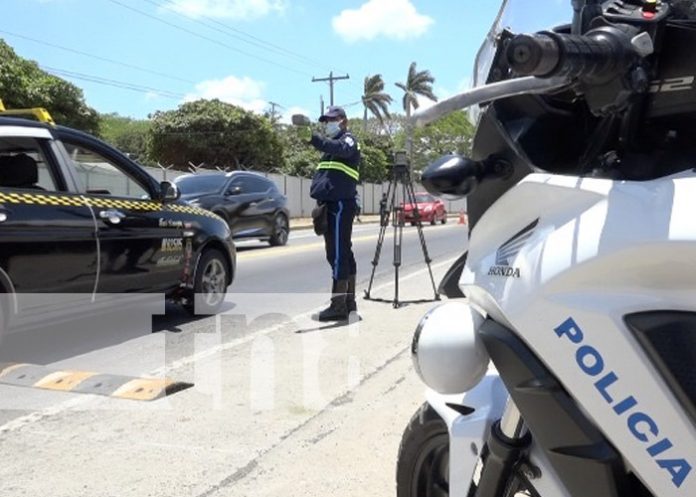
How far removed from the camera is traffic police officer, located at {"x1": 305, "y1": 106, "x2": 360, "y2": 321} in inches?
264

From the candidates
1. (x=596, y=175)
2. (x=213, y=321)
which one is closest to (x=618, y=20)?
(x=596, y=175)

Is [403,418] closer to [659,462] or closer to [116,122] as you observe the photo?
[659,462]

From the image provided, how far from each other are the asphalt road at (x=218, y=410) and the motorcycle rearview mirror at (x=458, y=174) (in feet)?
6.46

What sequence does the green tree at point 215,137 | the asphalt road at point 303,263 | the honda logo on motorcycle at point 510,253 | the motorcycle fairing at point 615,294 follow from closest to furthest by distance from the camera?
the motorcycle fairing at point 615,294
the honda logo on motorcycle at point 510,253
the asphalt road at point 303,263
the green tree at point 215,137

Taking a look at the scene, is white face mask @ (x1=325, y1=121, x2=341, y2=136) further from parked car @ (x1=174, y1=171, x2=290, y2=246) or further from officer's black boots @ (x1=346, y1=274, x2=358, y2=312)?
parked car @ (x1=174, y1=171, x2=290, y2=246)

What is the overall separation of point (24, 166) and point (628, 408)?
5.28m

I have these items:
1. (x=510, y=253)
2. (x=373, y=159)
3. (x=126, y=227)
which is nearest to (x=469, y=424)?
(x=510, y=253)

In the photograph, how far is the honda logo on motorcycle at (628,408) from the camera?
4.76 feet

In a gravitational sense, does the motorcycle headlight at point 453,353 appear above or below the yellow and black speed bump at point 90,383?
above

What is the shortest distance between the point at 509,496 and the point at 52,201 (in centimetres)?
476

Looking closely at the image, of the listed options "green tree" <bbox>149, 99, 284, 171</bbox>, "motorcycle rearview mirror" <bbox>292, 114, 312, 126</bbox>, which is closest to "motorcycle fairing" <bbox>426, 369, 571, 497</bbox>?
"motorcycle rearview mirror" <bbox>292, 114, 312, 126</bbox>

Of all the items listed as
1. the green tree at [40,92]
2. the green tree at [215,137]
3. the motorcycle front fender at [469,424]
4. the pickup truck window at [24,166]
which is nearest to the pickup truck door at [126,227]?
the pickup truck window at [24,166]

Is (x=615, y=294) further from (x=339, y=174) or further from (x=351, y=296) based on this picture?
(x=351, y=296)

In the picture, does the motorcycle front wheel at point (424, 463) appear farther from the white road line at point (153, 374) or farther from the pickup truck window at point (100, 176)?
the pickup truck window at point (100, 176)
